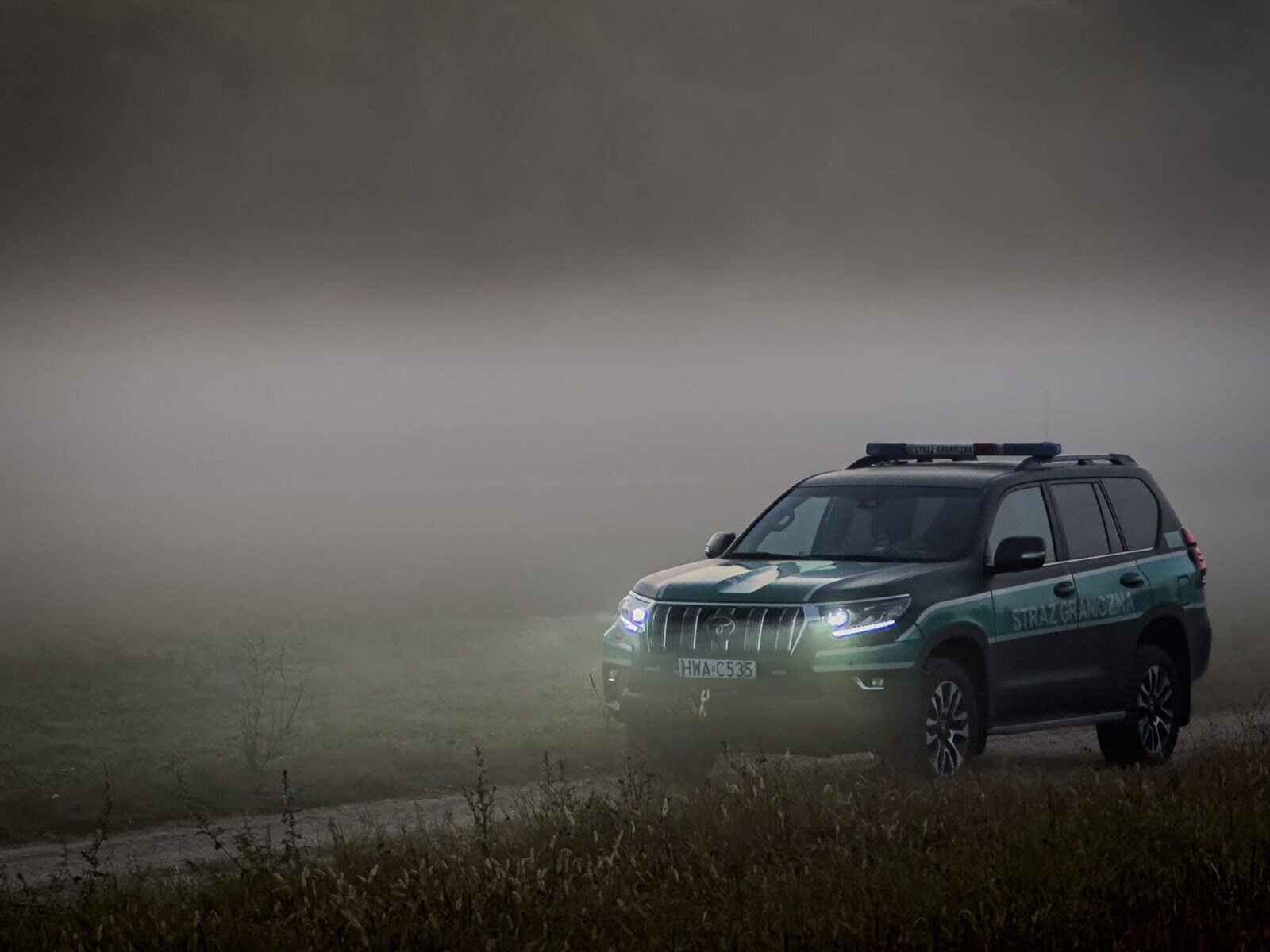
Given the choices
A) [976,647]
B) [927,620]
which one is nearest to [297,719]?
[976,647]

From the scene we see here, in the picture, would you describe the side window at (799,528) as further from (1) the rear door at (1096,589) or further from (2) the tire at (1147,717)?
(2) the tire at (1147,717)

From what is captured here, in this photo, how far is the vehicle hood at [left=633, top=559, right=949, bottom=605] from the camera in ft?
33.4

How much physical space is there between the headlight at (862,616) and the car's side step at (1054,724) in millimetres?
1262

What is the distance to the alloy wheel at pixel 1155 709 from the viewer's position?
475 inches

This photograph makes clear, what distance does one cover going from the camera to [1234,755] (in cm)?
1051

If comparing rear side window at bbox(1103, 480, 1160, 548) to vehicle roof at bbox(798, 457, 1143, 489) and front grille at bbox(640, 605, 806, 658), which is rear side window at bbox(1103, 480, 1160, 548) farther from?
front grille at bbox(640, 605, 806, 658)

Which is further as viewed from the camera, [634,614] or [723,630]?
[634,614]

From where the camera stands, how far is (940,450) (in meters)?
12.4

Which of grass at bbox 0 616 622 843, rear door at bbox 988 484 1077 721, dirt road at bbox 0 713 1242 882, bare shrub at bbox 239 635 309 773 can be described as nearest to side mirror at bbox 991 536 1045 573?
rear door at bbox 988 484 1077 721

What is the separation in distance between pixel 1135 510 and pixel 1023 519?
1.40 m

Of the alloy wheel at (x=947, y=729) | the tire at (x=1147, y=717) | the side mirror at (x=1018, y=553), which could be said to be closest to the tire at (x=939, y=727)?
the alloy wheel at (x=947, y=729)

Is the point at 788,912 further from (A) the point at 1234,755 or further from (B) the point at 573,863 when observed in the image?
(A) the point at 1234,755

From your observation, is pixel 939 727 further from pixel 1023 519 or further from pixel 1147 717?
pixel 1147 717

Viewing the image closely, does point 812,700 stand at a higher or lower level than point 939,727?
higher
